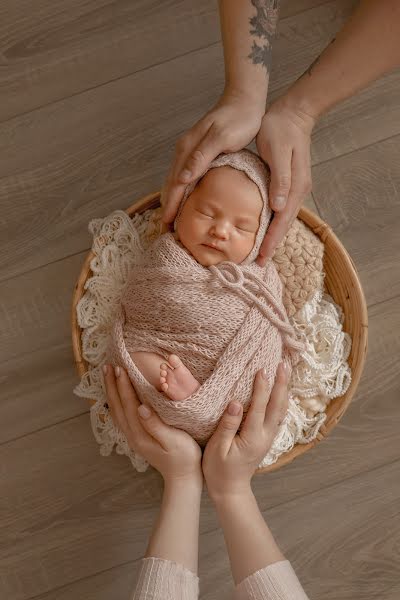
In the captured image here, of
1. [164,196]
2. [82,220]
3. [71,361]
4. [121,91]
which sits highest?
[121,91]

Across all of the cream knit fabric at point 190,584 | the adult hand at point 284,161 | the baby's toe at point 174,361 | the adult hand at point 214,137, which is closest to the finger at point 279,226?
the adult hand at point 284,161

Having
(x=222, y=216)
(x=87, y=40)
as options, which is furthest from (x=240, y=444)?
(x=87, y=40)

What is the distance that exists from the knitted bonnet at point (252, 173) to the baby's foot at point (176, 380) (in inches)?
8.2

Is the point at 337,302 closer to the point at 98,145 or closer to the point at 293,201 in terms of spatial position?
the point at 293,201

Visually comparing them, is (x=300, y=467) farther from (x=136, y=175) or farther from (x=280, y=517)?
(x=136, y=175)

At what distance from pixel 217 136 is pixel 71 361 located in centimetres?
56

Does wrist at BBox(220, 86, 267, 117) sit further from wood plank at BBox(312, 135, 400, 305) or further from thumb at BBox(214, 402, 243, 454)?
thumb at BBox(214, 402, 243, 454)

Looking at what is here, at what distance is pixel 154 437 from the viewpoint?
97 cm

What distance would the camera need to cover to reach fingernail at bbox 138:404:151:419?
96cm

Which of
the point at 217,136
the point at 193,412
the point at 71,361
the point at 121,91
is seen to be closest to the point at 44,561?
the point at 71,361

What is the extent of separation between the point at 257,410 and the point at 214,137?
1.45 ft

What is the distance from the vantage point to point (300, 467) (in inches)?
47.8

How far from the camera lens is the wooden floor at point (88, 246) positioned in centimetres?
120

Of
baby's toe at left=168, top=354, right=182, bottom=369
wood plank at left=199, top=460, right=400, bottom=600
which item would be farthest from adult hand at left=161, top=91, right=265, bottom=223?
wood plank at left=199, top=460, right=400, bottom=600
